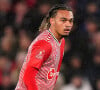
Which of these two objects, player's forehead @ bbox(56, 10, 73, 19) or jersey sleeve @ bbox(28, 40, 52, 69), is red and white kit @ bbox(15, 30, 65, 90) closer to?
jersey sleeve @ bbox(28, 40, 52, 69)

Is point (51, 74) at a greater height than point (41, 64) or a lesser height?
lesser

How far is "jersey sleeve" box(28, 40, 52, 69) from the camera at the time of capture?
3363 millimetres

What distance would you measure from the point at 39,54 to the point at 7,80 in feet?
9.37

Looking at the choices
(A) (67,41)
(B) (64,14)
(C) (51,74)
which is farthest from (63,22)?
(A) (67,41)

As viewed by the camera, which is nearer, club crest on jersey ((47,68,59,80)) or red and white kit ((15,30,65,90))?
red and white kit ((15,30,65,90))

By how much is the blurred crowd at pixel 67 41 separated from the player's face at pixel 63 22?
6.25 feet

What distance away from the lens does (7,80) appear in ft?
20.0

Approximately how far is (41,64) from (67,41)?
10.8ft

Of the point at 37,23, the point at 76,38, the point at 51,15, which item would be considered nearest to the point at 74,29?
the point at 76,38

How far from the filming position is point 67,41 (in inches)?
262

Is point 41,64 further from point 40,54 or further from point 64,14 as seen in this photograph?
point 64,14

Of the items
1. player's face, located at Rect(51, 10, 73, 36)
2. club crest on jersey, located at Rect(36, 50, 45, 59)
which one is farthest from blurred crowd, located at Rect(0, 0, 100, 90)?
club crest on jersey, located at Rect(36, 50, 45, 59)

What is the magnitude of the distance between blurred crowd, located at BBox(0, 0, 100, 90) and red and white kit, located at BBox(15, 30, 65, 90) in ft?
5.73

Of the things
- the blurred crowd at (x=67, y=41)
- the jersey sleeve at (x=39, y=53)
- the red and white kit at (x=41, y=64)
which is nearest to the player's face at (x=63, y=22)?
the red and white kit at (x=41, y=64)
